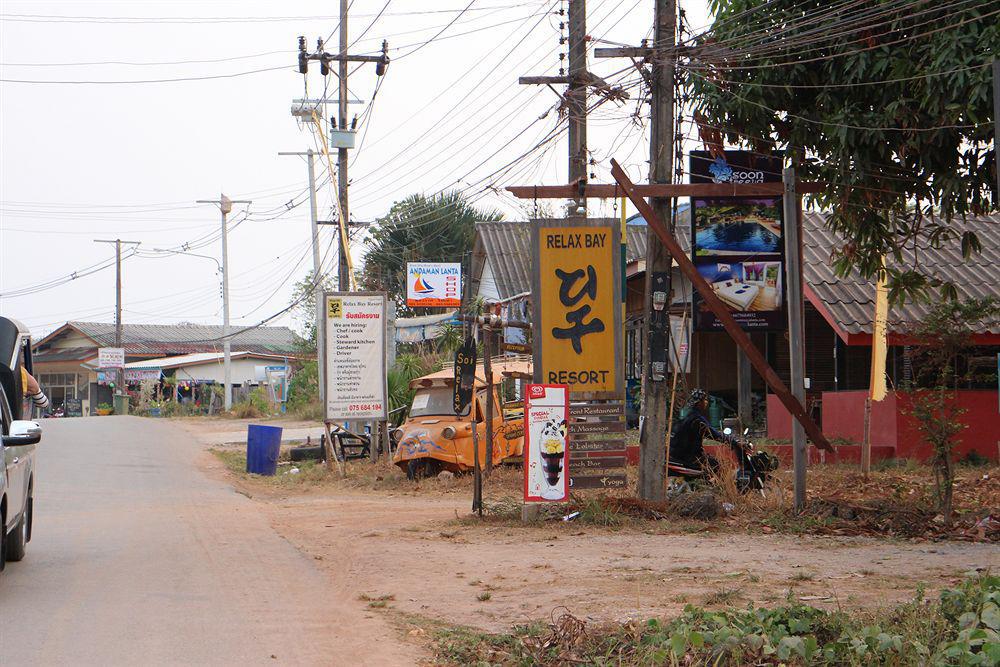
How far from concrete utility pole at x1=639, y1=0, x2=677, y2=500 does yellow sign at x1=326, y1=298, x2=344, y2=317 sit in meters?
8.47

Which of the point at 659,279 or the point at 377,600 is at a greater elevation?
the point at 659,279

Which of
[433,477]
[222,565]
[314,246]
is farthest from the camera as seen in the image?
[314,246]

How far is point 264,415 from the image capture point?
48.1 m

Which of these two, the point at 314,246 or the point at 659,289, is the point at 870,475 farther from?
the point at 314,246

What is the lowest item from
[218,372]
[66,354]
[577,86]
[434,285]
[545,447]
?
[545,447]

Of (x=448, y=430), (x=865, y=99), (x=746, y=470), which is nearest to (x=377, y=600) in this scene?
(x=746, y=470)

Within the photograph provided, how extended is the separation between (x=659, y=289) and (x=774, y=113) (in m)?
2.54

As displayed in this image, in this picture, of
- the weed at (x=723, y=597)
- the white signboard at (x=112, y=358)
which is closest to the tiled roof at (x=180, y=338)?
the white signboard at (x=112, y=358)

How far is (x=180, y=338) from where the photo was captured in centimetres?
8175

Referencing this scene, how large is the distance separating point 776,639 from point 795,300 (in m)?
8.07

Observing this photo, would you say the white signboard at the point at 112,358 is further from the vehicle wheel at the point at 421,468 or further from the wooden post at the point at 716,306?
the wooden post at the point at 716,306

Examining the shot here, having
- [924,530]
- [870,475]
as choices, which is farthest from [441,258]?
[924,530]

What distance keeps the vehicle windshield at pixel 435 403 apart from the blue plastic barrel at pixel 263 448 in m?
4.24

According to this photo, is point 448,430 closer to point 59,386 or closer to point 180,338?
point 59,386
